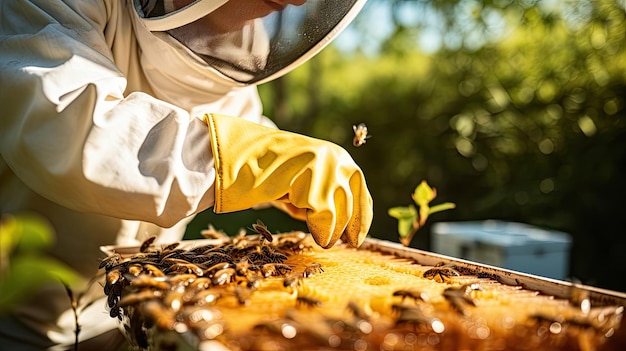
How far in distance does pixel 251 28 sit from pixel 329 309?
751 millimetres

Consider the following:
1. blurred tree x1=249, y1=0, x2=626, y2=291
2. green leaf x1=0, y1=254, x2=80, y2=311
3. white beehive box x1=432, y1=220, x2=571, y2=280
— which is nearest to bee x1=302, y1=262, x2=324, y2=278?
green leaf x1=0, y1=254, x2=80, y2=311

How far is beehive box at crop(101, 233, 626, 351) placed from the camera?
67 cm

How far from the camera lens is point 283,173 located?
1037 millimetres

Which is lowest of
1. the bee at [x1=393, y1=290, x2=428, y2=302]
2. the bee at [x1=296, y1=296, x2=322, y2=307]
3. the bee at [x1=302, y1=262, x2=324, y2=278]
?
the bee at [x1=302, y1=262, x2=324, y2=278]

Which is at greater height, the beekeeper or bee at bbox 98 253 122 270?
the beekeeper

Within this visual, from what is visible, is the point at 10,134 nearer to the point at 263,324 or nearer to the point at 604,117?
the point at 263,324

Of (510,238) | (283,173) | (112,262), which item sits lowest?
(510,238)

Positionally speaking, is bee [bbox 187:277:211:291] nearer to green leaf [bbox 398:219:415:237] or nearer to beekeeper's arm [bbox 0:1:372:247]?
beekeeper's arm [bbox 0:1:372:247]

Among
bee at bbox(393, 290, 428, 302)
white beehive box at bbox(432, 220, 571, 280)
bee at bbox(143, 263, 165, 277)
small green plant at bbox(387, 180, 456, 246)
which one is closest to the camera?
bee at bbox(393, 290, 428, 302)

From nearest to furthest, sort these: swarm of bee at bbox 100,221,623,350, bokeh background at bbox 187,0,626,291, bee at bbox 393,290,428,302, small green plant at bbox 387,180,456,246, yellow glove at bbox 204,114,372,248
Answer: swarm of bee at bbox 100,221,623,350, bee at bbox 393,290,428,302, yellow glove at bbox 204,114,372,248, small green plant at bbox 387,180,456,246, bokeh background at bbox 187,0,626,291

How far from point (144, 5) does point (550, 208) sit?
3.58m

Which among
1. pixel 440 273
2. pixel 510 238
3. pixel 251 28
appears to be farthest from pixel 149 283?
pixel 510 238

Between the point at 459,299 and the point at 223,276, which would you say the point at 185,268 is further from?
the point at 459,299

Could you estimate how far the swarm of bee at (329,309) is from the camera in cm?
67
